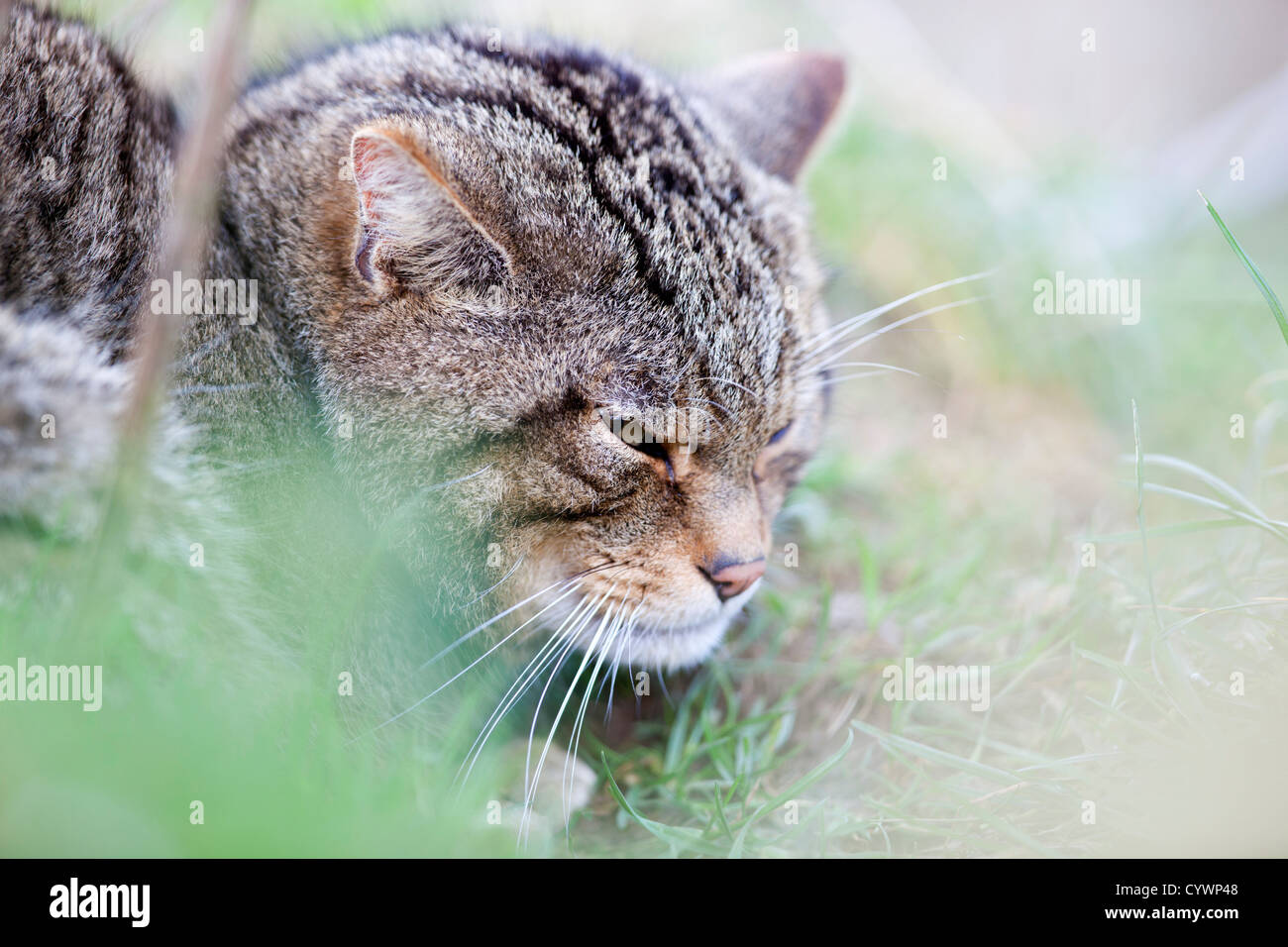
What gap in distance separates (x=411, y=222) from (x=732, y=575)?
1064 mm

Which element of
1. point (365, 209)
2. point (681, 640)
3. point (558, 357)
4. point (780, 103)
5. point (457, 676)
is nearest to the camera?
point (365, 209)

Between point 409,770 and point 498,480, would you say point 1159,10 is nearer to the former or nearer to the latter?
point 498,480

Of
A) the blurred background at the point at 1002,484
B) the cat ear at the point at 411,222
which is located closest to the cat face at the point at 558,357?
the cat ear at the point at 411,222

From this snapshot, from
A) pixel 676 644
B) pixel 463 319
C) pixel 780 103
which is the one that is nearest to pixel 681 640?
pixel 676 644

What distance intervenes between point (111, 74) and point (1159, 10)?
739 cm

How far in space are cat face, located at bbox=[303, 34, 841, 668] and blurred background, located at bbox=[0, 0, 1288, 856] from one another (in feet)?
1.63

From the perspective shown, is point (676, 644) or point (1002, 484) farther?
point (1002, 484)

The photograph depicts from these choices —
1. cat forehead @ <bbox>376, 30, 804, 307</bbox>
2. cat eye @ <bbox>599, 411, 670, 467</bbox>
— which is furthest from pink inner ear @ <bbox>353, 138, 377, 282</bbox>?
cat eye @ <bbox>599, 411, 670, 467</bbox>

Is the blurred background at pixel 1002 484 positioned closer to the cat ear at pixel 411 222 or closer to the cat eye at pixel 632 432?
the cat eye at pixel 632 432

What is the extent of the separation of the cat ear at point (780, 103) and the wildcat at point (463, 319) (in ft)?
1.71

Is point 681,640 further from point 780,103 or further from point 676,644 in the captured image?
point 780,103

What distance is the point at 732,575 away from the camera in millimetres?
2225

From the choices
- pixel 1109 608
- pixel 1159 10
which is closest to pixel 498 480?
pixel 1109 608
